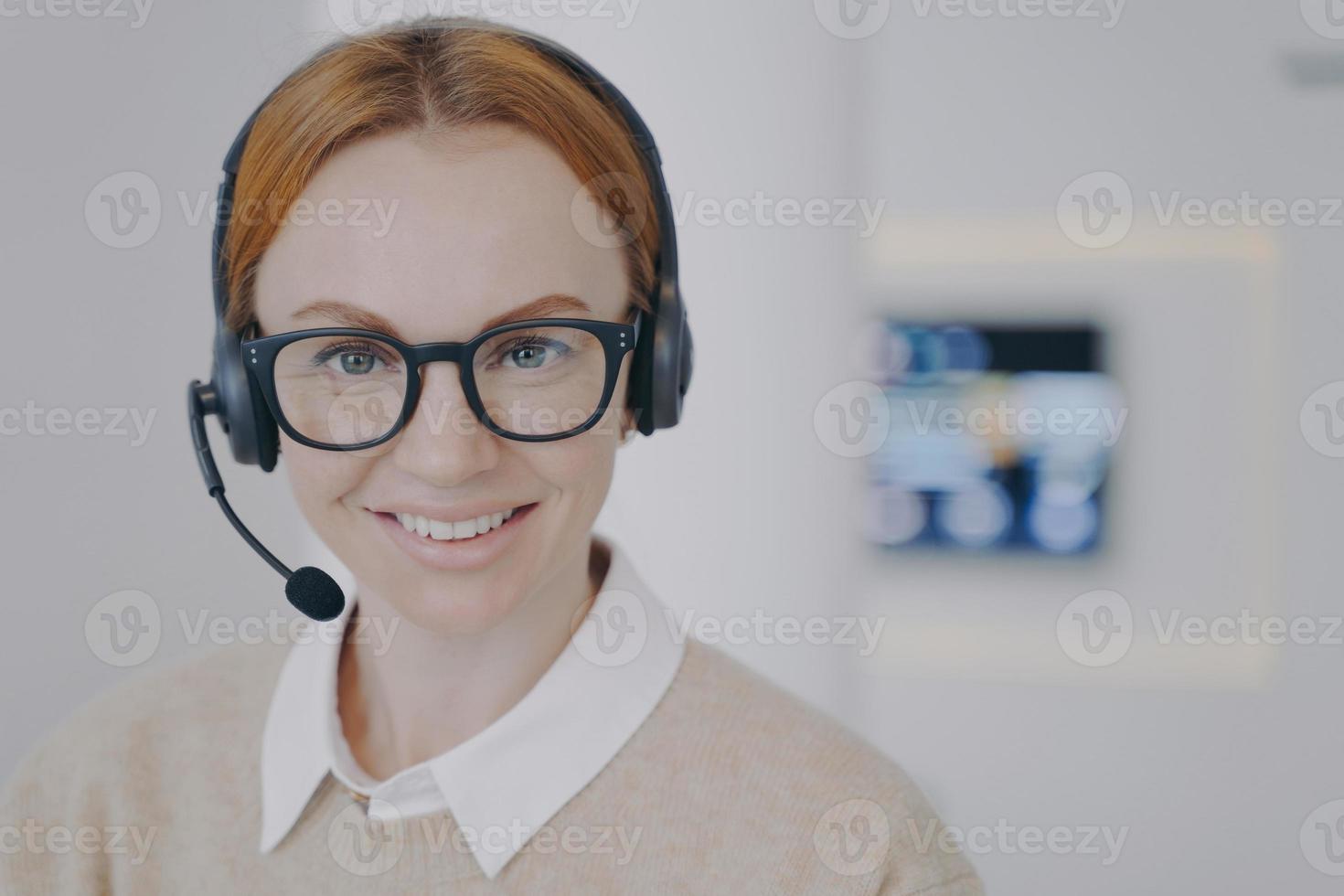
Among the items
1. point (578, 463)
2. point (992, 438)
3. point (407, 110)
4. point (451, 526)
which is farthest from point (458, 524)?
point (992, 438)

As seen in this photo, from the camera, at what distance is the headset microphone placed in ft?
3.25

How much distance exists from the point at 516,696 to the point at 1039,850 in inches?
101

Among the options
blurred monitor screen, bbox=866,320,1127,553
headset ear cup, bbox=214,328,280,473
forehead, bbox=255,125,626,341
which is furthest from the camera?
blurred monitor screen, bbox=866,320,1127,553

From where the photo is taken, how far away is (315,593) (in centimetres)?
99

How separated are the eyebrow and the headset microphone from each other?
0.57ft

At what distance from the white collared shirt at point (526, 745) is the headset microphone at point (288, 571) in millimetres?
187

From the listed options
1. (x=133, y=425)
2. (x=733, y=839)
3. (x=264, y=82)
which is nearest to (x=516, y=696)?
(x=733, y=839)

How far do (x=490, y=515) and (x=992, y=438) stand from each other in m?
2.64

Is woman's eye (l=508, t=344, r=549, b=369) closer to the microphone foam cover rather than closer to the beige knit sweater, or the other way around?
Answer: the microphone foam cover

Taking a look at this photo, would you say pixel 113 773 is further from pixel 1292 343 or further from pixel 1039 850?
pixel 1292 343

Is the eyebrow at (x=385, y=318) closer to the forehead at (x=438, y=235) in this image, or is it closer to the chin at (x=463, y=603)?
the forehead at (x=438, y=235)

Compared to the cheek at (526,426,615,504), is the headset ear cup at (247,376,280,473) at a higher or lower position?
higher

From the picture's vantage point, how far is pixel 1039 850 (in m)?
3.25

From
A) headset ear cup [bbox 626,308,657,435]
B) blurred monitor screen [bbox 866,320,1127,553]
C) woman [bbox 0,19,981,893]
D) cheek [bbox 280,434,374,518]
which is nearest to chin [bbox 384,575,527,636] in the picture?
woman [bbox 0,19,981,893]
